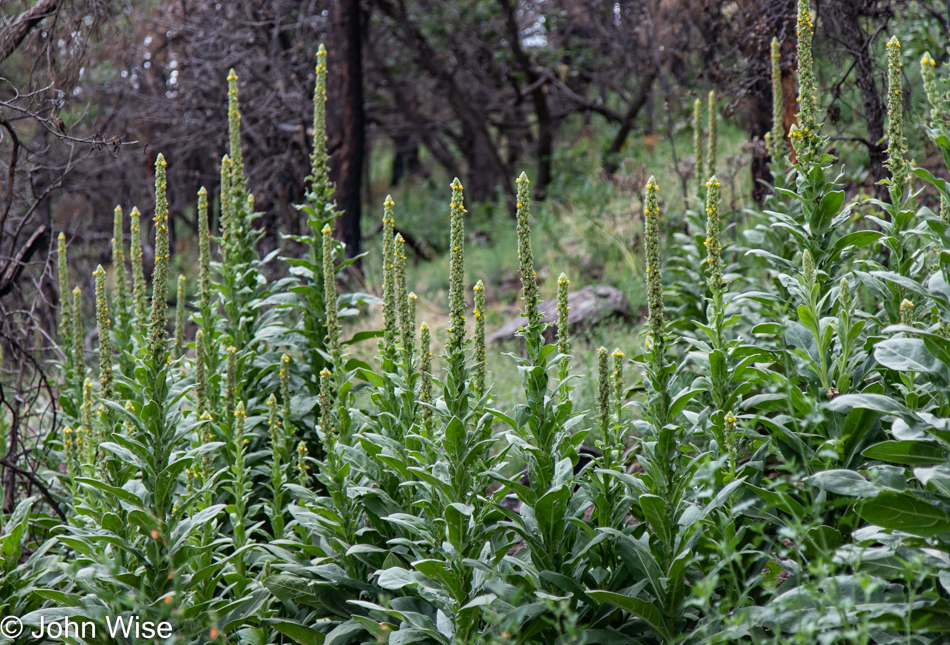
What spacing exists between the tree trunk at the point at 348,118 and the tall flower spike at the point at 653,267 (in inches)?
271

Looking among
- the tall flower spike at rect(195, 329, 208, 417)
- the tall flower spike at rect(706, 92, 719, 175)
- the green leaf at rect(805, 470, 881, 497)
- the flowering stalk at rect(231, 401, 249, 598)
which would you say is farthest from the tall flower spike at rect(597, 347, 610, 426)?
the tall flower spike at rect(706, 92, 719, 175)

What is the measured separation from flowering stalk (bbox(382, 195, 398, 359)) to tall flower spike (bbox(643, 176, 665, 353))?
114 centimetres

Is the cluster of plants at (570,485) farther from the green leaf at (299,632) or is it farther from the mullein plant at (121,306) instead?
Answer: the mullein plant at (121,306)

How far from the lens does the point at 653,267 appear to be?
280 cm

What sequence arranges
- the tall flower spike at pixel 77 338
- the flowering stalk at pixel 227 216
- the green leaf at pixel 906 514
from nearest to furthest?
the green leaf at pixel 906 514, the tall flower spike at pixel 77 338, the flowering stalk at pixel 227 216

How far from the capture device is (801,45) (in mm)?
3326

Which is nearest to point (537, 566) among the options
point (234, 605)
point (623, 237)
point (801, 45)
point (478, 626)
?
point (478, 626)

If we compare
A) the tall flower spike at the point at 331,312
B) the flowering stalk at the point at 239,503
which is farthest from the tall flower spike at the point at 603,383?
the flowering stalk at the point at 239,503

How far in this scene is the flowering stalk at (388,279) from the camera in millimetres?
3377

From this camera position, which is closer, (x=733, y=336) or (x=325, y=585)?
(x=325, y=585)

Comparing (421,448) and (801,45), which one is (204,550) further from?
(801,45)

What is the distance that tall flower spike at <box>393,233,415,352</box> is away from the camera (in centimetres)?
323

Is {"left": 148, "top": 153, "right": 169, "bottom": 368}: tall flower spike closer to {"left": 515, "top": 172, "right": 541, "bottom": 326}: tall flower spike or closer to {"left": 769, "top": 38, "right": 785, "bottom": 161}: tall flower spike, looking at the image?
{"left": 515, "top": 172, "right": 541, "bottom": 326}: tall flower spike

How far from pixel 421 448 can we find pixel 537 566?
75 centimetres
